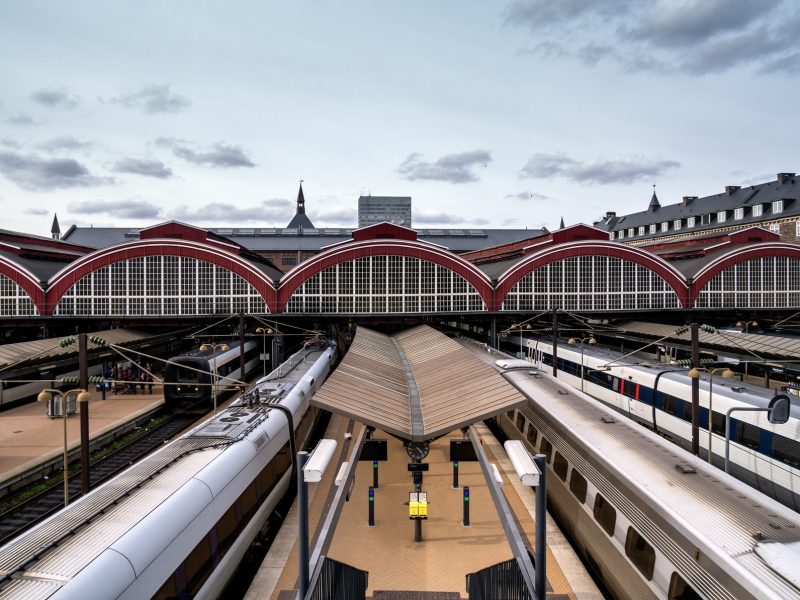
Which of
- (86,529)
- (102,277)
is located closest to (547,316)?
(102,277)

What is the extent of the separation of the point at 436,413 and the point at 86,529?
908 centimetres

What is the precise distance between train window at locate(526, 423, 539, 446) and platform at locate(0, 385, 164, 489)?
1958 centimetres

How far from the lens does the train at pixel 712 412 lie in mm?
14570

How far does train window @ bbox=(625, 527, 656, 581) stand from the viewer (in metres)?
9.98

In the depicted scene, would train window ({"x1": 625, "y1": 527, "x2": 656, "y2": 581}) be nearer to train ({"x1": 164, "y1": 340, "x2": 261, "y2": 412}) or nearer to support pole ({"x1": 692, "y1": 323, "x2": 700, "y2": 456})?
support pole ({"x1": 692, "y1": 323, "x2": 700, "y2": 456})

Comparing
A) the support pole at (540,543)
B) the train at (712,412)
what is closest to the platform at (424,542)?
the support pole at (540,543)

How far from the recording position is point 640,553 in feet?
34.1

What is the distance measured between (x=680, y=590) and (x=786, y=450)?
8.24m

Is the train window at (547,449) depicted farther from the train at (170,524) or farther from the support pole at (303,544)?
the support pole at (303,544)

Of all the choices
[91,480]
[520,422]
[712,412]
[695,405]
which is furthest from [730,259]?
[91,480]

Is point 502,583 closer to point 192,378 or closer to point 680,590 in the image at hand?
point 680,590

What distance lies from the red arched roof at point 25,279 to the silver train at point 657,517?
44158 mm

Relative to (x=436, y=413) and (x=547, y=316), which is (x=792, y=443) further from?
(x=547, y=316)

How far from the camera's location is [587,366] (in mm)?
28219
